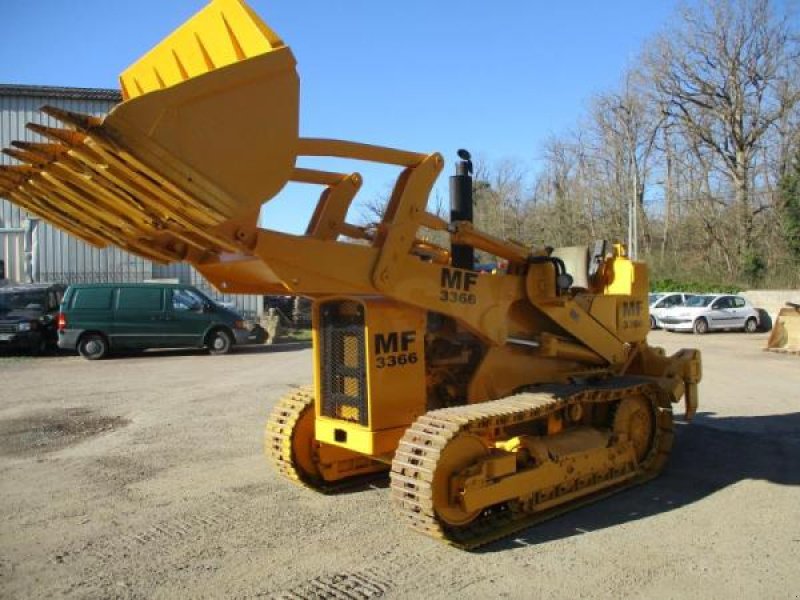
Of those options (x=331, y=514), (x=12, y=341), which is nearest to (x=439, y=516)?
(x=331, y=514)

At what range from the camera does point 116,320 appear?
18.8 metres

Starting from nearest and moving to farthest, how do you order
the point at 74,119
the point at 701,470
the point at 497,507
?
the point at 74,119, the point at 497,507, the point at 701,470

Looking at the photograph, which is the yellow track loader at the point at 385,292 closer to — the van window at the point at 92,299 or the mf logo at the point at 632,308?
the mf logo at the point at 632,308

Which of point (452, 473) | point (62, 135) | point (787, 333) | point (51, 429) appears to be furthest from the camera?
point (787, 333)

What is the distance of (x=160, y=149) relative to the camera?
364 centimetres

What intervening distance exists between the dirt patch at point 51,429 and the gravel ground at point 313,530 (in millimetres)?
56

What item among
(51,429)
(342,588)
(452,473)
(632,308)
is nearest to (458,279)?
(452,473)

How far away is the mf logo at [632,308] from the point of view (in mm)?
7794

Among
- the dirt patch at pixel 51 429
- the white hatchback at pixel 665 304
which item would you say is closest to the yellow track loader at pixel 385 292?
the dirt patch at pixel 51 429

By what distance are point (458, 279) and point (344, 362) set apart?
113 cm

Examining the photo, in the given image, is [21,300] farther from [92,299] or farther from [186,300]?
[186,300]

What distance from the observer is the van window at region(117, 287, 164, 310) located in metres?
19.0

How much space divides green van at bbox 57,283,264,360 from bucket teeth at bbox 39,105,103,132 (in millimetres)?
16538

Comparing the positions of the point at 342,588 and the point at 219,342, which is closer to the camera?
the point at 342,588
